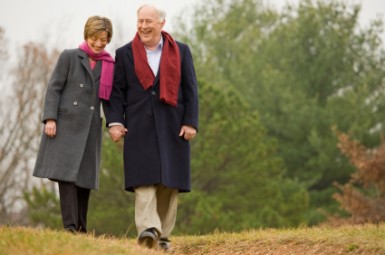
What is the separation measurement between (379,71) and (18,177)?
46.7 feet

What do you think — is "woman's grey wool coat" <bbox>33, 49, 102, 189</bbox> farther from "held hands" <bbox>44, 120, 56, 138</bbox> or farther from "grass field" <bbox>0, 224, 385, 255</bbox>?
"grass field" <bbox>0, 224, 385, 255</bbox>

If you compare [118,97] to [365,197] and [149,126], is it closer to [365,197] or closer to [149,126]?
[149,126]

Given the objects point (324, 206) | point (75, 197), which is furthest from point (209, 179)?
point (75, 197)

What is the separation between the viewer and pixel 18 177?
108 feet

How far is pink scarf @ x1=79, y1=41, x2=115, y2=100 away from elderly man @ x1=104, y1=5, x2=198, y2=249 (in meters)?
0.09

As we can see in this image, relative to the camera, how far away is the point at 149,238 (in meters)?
7.76

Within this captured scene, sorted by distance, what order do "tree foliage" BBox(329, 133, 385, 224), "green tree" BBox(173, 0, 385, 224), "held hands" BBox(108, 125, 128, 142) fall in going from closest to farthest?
"held hands" BBox(108, 125, 128, 142)
"tree foliage" BBox(329, 133, 385, 224)
"green tree" BBox(173, 0, 385, 224)

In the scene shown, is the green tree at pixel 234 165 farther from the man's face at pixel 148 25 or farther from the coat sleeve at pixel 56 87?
the man's face at pixel 148 25

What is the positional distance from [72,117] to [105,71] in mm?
528

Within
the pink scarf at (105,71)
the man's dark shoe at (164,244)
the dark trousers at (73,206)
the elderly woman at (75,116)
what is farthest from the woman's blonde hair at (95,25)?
the man's dark shoe at (164,244)

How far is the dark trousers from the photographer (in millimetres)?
8117

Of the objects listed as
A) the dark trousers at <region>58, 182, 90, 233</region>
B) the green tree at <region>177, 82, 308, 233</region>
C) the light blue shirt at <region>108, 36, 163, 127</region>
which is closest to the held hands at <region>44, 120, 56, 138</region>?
the dark trousers at <region>58, 182, 90, 233</region>

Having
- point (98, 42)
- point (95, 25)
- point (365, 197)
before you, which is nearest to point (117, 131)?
point (98, 42)

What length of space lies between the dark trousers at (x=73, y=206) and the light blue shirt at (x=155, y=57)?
130 cm
